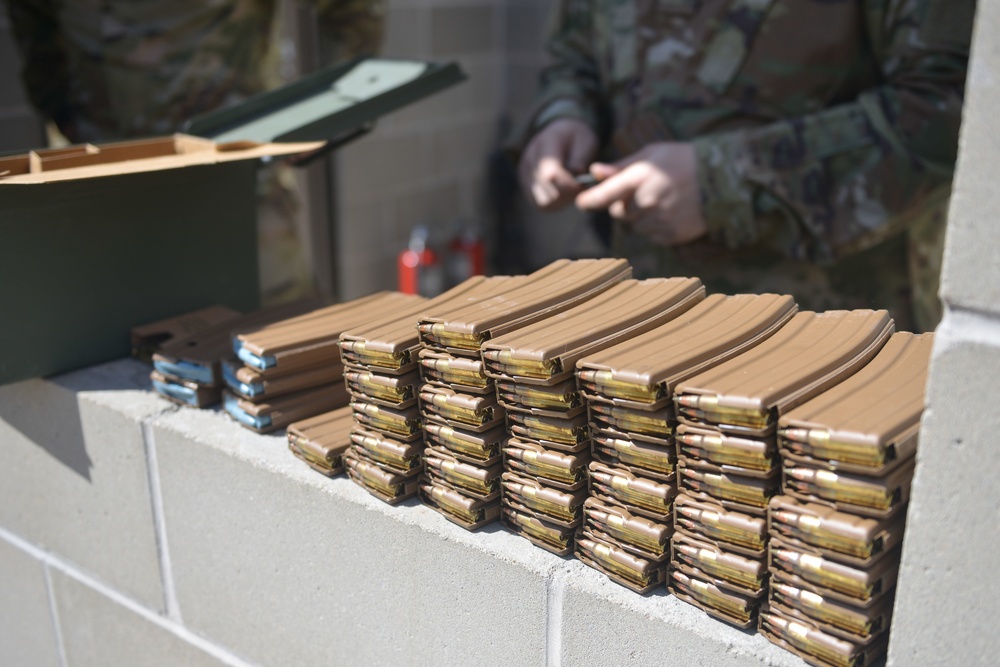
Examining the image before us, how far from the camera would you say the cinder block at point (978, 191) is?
2.49ft

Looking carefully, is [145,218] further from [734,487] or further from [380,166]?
[380,166]

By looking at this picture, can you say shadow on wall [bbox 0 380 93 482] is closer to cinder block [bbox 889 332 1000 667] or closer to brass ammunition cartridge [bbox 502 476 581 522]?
brass ammunition cartridge [bbox 502 476 581 522]

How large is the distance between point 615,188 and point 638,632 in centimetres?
124

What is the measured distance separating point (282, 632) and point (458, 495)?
0.49m

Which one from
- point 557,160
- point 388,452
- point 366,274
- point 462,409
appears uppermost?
point 557,160

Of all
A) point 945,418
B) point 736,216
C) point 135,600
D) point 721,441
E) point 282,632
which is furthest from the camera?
point 736,216

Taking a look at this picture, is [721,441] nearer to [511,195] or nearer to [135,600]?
[135,600]

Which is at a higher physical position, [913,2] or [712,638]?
[913,2]

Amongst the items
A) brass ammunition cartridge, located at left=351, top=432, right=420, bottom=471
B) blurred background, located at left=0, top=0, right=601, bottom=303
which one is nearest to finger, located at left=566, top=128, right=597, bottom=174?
brass ammunition cartridge, located at left=351, top=432, right=420, bottom=471

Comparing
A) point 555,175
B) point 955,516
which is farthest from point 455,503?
point 555,175

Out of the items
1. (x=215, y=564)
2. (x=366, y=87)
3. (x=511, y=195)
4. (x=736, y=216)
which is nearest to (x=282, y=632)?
(x=215, y=564)

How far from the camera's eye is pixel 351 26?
12.7 feet

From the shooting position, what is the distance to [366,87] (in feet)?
6.46

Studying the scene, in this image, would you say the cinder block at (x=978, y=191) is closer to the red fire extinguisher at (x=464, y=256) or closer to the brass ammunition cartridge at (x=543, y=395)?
the brass ammunition cartridge at (x=543, y=395)
